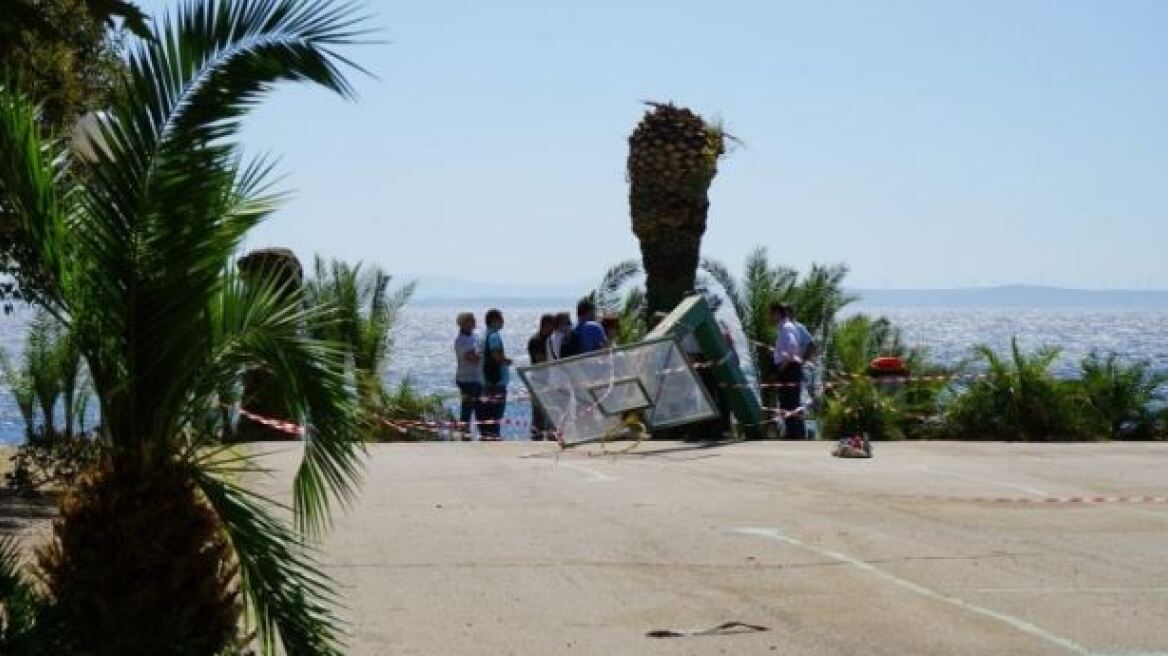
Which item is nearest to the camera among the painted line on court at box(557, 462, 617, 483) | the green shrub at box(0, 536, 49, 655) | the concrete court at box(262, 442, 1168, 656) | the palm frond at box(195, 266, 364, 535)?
the green shrub at box(0, 536, 49, 655)

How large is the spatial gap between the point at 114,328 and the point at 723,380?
1586 cm

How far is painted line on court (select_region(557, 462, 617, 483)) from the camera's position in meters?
17.7

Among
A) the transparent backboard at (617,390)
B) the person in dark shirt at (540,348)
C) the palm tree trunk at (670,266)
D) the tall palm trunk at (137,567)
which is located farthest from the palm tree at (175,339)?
→ the palm tree trunk at (670,266)

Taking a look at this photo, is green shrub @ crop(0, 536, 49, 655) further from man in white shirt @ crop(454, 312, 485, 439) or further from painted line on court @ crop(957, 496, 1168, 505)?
man in white shirt @ crop(454, 312, 485, 439)

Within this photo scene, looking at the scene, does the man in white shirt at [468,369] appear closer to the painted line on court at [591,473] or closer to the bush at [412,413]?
the bush at [412,413]

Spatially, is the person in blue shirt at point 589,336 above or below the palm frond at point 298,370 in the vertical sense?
above

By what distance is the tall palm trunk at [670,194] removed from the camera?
94.3 ft

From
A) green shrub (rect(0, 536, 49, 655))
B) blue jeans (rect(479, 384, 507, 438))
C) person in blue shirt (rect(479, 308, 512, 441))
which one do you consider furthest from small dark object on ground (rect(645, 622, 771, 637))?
blue jeans (rect(479, 384, 507, 438))

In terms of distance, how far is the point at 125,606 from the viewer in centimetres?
773

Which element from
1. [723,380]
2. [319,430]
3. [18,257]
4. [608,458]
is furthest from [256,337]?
[723,380]

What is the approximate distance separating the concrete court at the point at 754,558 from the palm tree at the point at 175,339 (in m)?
1.54

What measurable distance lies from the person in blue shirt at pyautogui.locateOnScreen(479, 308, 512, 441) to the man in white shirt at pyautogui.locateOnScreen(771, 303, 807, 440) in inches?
136

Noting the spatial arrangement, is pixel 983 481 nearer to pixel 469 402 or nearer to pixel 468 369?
pixel 468 369

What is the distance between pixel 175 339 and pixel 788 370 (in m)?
16.4
